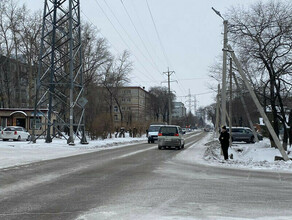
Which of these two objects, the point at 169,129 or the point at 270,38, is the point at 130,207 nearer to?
the point at 270,38

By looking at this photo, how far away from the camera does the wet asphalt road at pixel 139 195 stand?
21.5 feet

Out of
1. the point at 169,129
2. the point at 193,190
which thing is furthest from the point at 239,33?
the point at 193,190

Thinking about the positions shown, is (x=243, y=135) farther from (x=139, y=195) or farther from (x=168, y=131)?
(x=139, y=195)

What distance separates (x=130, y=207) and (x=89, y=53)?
43720mm

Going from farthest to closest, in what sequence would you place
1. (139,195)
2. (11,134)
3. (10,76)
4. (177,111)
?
(177,111) → (10,76) → (11,134) → (139,195)

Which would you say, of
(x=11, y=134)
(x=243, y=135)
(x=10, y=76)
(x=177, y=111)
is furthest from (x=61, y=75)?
(x=177, y=111)

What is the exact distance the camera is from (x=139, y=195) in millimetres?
8328

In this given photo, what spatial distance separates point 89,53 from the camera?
161ft

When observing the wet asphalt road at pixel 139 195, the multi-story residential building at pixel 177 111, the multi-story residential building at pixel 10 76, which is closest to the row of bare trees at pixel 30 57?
the multi-story residential building at pixel 10 76

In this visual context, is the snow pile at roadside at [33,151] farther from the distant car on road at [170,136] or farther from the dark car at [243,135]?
the dark car at [243,135]

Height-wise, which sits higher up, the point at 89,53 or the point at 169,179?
the point at 89,53

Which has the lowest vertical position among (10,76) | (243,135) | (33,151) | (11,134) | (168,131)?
(33,151)

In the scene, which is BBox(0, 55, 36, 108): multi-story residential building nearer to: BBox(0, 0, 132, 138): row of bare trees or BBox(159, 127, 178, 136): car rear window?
BBox(0, 0, 132, 138): row of bare trees

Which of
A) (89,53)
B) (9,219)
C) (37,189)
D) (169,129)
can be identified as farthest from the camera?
(89,53)
